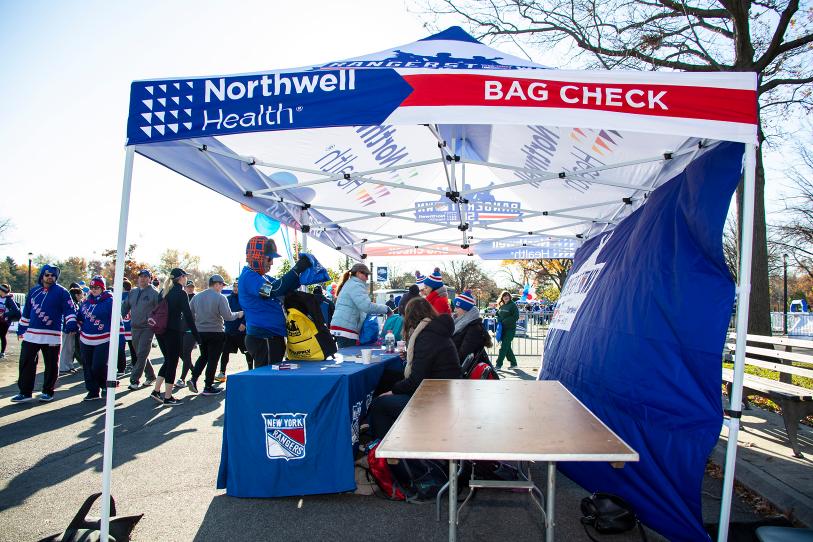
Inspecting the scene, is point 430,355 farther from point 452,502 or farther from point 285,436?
point 452,502

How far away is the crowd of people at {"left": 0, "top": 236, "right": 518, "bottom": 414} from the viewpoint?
4.39 meters

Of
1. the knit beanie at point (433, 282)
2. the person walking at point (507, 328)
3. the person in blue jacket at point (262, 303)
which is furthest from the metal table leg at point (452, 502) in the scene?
the person walking at point (507, 328)

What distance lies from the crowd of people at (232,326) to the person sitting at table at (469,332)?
1 centimetres

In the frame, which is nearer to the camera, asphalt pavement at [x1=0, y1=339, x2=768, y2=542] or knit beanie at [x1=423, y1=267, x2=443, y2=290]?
Result: asphalt pavement at [x1=0, y1=339, x2=768, y2=542]

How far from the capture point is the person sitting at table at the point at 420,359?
420 centimetres

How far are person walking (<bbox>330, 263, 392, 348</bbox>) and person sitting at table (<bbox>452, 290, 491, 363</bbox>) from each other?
3.09ft

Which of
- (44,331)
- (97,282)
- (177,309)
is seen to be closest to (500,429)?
(177,309)

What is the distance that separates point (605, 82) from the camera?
9.61 feet

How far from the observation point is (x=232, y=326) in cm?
870

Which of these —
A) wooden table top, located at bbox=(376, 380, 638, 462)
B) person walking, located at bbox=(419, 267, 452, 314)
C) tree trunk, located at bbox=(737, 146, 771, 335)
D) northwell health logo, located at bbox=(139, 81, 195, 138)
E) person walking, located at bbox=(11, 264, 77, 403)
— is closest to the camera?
wooden table top, located at bbox=(376, 380, 638, 462)

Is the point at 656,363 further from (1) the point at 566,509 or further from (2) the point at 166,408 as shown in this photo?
(2) the point at 166,408

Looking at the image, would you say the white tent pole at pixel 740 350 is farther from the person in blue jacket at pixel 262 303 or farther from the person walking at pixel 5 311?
the person walking at pixel 5 311

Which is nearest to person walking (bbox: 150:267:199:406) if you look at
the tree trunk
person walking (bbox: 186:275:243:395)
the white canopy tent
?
person walking (bbox: 186:275:243:395)

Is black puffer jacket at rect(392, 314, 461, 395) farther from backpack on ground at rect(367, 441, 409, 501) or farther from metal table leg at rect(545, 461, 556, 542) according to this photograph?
metal table leg at rect(545, 461, 556, 542)
